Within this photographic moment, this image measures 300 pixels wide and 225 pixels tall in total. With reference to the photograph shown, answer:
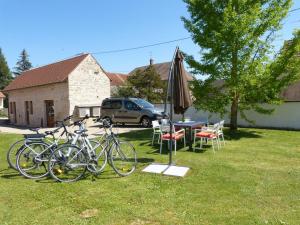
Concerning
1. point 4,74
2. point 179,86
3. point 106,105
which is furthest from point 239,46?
point 4,74

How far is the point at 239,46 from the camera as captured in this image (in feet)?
40.3

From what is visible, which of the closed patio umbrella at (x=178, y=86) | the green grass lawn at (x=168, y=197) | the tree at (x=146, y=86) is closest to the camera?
the green grass lawn at (x=168, y=197)

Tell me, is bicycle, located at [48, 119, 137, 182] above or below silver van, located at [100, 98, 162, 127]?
below

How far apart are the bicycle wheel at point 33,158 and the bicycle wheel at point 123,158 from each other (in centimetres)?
147

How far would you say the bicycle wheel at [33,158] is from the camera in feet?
21.3

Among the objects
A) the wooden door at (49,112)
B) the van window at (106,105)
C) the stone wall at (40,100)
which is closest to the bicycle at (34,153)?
the van window at (106,105)

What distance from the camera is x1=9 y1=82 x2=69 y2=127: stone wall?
22.9 m

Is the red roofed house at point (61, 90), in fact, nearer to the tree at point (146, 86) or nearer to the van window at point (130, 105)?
the tree at point (146, 86)

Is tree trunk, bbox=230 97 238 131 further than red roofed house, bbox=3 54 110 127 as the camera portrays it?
No

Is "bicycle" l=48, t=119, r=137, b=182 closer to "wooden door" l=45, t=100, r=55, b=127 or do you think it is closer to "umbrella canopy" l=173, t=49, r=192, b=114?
"umbrella canopy" l=173, t=49, r=192, b=114

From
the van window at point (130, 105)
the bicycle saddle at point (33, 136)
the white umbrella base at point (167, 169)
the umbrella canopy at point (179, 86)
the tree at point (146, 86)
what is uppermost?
the tree at point (146, 86)

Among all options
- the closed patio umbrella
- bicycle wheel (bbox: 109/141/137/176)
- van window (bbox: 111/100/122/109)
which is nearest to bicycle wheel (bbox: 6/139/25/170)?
bicycle wheel (bbox: 109/141/137/176)

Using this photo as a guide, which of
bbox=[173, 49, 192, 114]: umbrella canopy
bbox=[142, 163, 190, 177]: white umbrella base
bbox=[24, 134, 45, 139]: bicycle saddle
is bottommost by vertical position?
bbox=[142, 163, 190, 177]: white umbrella base

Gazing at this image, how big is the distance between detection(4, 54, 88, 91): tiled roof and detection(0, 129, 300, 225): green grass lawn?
16.5 m
